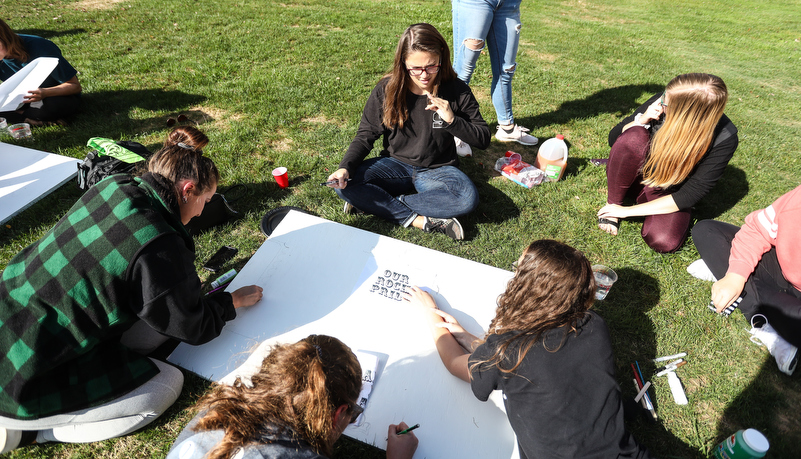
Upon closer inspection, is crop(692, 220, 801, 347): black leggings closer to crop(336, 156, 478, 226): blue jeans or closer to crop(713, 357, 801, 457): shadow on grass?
crop(713, 357, 801, 457): shadow on grass

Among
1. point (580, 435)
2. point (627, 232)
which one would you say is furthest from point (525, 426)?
point (627, 232)

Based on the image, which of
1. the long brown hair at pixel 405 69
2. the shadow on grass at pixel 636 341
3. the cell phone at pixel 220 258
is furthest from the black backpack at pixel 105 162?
the shadow on grass at pixel 636 341

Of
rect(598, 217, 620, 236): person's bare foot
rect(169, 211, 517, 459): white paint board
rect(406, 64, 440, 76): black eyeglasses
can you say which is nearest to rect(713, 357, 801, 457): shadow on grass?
rect(598, 217, 620, 236): person's bare foot

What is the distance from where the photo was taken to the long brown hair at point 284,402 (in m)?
1.16

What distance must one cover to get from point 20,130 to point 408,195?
12.7 ft

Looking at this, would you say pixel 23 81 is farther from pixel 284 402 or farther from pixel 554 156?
pixel 554 156

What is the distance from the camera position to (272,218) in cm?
300

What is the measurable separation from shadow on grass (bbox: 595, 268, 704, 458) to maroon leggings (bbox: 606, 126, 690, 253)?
0.33 meters

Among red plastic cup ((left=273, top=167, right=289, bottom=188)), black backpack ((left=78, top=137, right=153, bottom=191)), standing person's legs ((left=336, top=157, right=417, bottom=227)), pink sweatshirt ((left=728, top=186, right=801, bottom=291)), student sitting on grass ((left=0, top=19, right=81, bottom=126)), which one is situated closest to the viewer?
pink sweatshirt ((left=728, top=186, right=801, bottom=291))

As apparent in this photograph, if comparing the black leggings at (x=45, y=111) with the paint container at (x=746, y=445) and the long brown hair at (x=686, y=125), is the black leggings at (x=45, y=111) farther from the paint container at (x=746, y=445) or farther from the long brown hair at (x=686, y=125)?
the paint container at (x=746, y=445)

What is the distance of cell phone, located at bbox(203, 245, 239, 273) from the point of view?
105 inches

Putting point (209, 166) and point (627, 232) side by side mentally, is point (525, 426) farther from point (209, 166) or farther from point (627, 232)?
point (627, 232)

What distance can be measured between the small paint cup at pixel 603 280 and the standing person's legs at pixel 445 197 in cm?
94

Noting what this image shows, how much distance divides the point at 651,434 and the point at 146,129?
4895mm
